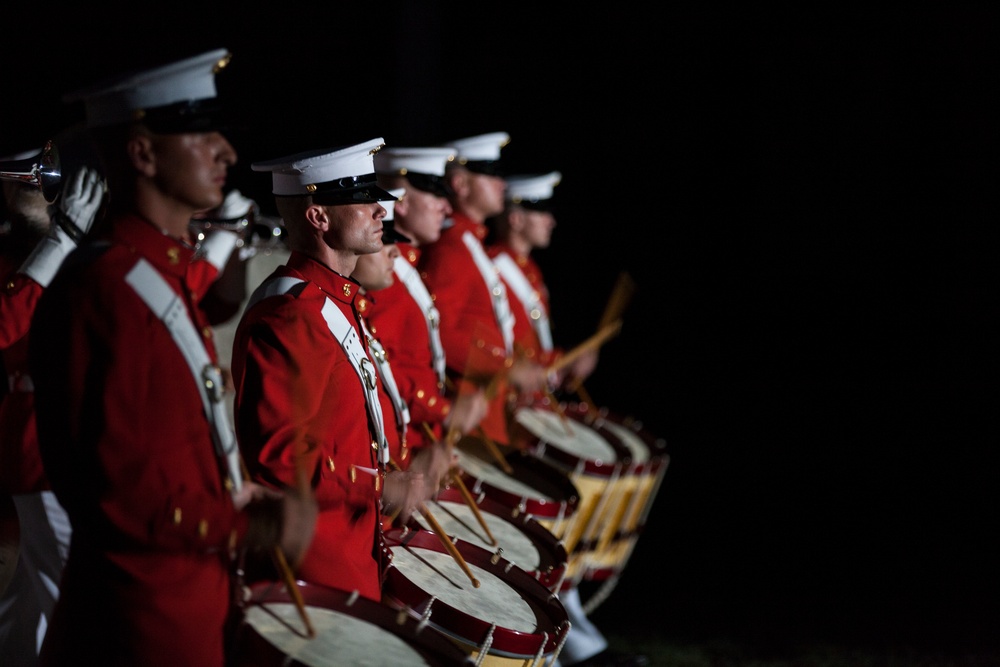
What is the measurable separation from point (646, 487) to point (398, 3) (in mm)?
2921

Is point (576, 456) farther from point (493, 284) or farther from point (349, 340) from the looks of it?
point (349, 340)

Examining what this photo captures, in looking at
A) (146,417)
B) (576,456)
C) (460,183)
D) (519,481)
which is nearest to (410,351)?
(519,481)

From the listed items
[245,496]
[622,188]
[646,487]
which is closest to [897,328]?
[622,188]

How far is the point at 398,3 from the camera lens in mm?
5336

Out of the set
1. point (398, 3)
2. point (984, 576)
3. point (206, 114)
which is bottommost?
point (984, 576)

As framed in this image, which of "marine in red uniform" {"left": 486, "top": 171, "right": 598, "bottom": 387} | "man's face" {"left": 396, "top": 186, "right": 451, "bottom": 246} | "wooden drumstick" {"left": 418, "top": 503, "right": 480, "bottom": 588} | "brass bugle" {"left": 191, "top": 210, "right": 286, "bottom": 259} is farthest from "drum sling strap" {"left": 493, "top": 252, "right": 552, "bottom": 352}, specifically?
"wooden drumstick" {"left": 418, "top": 503, "right": 480, "bottom": 588}

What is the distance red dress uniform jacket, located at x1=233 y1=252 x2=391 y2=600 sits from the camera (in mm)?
1925

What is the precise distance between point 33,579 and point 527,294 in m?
2.61

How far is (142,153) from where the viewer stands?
1.60 meters

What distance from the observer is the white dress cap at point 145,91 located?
159cm

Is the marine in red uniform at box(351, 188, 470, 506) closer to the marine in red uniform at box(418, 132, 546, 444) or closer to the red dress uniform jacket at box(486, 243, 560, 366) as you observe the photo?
the marine in red uniform at box(418, 132, 546, 444)

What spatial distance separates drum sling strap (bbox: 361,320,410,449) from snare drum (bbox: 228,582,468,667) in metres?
0.73

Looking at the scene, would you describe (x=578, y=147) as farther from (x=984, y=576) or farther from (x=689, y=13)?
(x=984, y=576)

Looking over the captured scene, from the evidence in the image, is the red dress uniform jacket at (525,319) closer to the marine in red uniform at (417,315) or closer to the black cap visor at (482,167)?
the black cap visor at (482,167)
